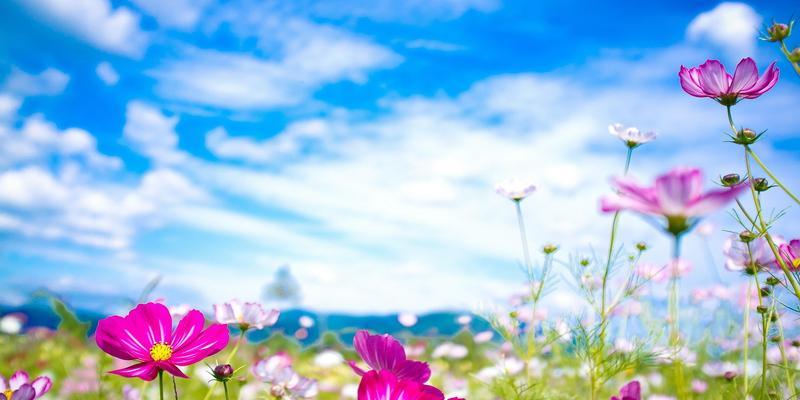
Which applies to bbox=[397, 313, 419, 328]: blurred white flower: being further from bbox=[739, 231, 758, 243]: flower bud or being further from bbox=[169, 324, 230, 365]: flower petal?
bbox=[169, 324, 230, 365]: flower petal

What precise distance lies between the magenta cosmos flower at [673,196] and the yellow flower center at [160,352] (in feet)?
Result: 1.81

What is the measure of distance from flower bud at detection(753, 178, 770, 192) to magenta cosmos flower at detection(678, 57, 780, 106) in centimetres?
14

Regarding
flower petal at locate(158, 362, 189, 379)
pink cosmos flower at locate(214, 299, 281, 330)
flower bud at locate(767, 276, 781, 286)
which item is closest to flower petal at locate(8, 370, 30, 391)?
pink cosmos flower at locate(214, 299, 281, 330)

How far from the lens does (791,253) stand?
966 millimetres

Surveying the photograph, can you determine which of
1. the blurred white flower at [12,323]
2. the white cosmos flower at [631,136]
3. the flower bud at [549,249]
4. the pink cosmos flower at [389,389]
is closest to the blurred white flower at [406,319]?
the flower bud at [549,249]

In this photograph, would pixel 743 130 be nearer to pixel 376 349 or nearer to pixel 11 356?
pixel 376 349

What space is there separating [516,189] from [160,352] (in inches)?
32.3

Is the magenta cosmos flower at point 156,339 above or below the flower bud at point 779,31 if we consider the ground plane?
below

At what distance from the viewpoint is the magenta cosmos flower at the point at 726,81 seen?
917mm

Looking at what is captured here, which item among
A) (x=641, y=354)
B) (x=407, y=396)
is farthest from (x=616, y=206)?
(x=641, y=354)

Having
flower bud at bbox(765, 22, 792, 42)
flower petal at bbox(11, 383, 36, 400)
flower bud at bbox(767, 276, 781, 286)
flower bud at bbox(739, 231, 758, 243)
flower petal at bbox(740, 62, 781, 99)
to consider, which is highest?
flower bud at bbox(765, 22, 792, 42)

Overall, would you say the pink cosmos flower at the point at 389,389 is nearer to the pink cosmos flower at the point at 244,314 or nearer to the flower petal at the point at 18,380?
the pink cosmos flower at the point at 244,314

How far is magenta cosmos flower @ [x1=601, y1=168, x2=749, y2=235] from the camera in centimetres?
47

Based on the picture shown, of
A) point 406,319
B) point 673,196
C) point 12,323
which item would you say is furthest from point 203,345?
point 12,323
